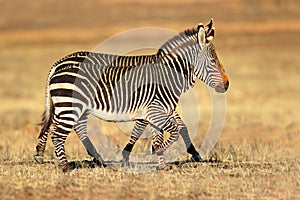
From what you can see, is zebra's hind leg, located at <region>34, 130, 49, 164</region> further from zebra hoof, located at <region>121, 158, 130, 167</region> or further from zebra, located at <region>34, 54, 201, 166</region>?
zebra hoof, located at <region>121, 158, 130, 167</region>

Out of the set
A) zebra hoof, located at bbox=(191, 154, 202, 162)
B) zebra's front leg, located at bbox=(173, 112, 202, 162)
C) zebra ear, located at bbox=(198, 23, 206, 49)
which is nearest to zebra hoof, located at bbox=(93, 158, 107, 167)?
zebra's front leg, located at bbox=(173, 112, 202, 162)

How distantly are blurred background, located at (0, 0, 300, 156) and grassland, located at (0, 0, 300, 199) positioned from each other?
0.06 m

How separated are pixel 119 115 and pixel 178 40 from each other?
66.6 inches

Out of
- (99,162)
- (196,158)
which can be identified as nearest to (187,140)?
(196,158)

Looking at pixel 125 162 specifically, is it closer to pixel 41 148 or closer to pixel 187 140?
pixel 187 140

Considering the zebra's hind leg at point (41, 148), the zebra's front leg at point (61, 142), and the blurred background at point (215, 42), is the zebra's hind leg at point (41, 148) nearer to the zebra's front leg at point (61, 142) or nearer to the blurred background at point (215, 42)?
the zebra's front leg at point (61, 142)

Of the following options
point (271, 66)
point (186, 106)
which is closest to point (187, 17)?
point (271, 66)

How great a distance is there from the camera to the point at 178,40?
34.6ft

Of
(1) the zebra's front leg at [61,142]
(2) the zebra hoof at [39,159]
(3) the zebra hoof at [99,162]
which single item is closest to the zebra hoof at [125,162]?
(3) the zebra hoof at [99,162]

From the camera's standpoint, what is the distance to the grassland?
8508 mm

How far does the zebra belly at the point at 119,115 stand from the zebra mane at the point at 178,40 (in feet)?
3.65

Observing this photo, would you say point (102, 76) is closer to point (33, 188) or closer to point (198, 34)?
point (198, 34)

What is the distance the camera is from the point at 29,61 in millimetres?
37906

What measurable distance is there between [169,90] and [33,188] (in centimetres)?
292
